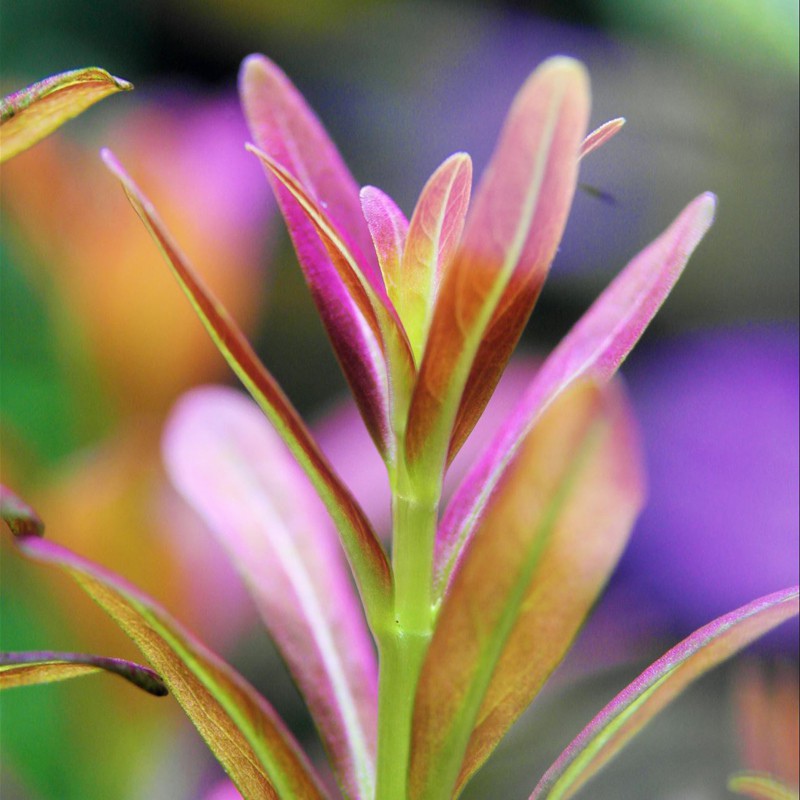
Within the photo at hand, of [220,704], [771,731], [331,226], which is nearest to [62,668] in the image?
[220,704]

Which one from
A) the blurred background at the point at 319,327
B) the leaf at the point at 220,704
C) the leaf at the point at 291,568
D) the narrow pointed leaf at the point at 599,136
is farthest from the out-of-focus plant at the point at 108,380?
the narrow pointed leaf at the point at 599,136

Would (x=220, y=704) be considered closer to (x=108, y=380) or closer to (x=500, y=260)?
(x=500, y=260)

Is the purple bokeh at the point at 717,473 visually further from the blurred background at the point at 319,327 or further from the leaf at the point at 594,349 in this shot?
the leaf at the point at 594,349

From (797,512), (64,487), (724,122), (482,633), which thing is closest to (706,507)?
(797,512)

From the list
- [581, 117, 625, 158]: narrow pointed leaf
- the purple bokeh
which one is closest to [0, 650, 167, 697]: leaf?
[581, 117, 625, 158]: narrow pointed leaf

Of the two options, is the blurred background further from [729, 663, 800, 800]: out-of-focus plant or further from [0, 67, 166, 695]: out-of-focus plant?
[0, 67, 166, 695]: out-of-focus plant

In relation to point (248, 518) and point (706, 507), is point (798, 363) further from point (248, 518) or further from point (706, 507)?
point (248, 518)

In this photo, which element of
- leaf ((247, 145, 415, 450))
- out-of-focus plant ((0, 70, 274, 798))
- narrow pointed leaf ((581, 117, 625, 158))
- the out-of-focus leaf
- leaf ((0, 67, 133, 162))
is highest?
leaf ((0, 67, 133, 162))
